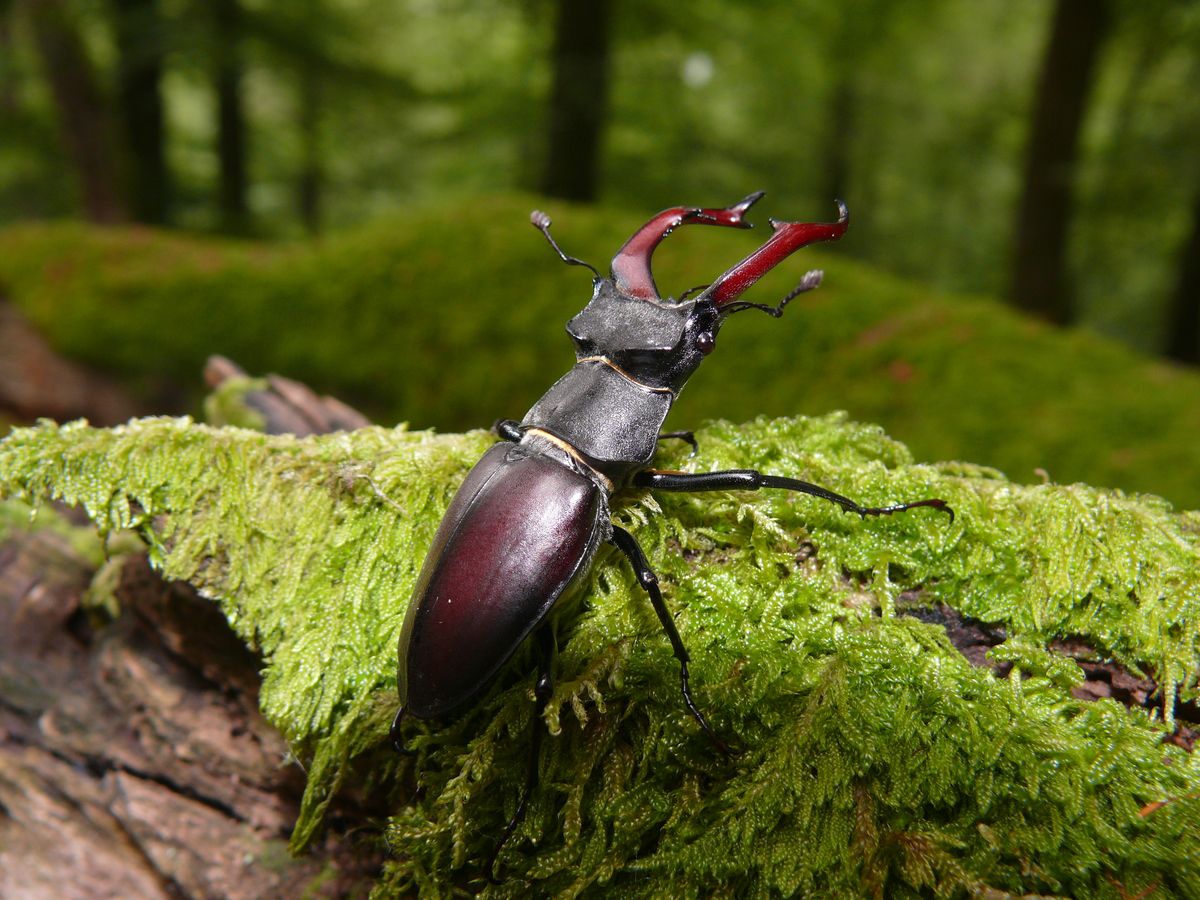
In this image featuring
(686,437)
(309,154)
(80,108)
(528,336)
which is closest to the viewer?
(686,437)

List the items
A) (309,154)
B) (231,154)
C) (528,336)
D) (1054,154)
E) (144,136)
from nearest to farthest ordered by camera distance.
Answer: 1. (528,336)
2. (1054,154)
3. (144,136)
4. (231,154)
5. (309,154)

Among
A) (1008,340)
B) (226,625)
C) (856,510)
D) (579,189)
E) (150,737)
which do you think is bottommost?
(150,737)

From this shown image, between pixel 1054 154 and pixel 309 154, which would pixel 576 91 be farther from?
pixel 309 154

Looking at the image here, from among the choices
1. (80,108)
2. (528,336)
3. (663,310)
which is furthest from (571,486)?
(80,108)

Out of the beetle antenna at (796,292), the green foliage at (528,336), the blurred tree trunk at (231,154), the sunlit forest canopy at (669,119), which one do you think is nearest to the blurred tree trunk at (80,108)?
the sunlit forest canopy at (669,119)

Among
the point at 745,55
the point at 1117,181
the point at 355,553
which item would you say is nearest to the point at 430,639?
the point at 355,553

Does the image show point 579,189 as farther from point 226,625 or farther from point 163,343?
point 226,625

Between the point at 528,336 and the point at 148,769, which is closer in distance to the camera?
the point at 148,769
